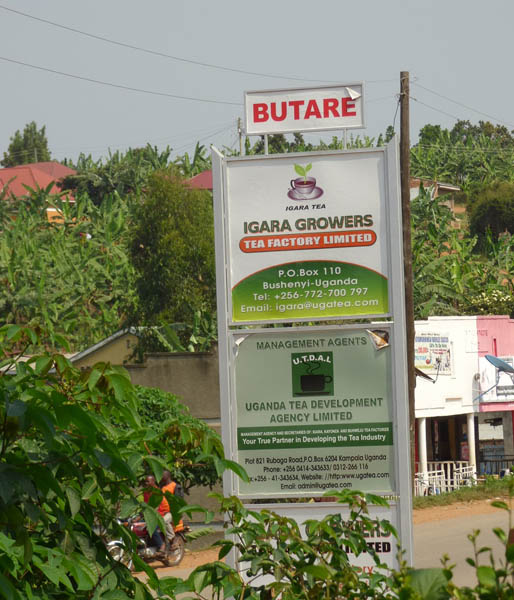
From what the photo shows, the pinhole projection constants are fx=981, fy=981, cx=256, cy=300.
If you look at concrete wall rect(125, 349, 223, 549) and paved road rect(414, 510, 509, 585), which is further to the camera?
concrete wall rect(125, 349, 223, 549)

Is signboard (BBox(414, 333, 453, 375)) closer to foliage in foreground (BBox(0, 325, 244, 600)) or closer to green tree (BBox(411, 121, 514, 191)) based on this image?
foliage in foreground (BBox(0, 325, 244, 600))

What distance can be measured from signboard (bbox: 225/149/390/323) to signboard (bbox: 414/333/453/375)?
808 inches

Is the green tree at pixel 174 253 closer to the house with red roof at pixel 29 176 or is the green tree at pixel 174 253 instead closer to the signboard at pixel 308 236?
the signboard at pixel 308 236

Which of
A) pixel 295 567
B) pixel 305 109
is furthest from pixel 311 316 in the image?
pixel 295 567

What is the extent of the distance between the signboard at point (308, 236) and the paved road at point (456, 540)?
271 inches

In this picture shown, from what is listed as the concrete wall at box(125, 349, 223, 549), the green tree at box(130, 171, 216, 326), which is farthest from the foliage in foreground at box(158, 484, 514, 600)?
the green tree at box(130, 171, 216, 326)

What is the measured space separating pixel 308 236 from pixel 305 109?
3.49 feet

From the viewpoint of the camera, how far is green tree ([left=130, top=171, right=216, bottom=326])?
3098cm

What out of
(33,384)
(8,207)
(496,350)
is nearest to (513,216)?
(8,207)

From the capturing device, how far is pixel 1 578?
2.96 metres

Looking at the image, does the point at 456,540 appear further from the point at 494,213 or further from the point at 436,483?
the point at 494,213

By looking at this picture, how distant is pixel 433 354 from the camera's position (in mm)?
29031

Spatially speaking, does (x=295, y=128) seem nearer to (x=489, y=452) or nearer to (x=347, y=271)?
(x=347, y=271)

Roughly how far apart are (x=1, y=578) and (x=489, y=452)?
105 ft
